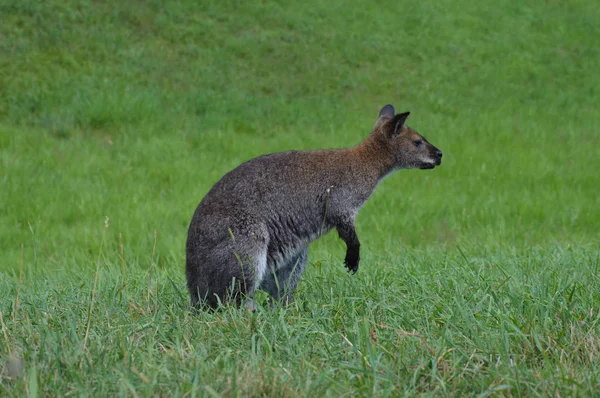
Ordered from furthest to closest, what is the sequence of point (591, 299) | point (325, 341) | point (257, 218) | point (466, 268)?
point (466, 268)
point (257, 218)
point (591, 299)
point (325, 341)

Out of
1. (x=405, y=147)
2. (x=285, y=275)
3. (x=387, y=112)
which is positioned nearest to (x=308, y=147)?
(x=387, y=112)

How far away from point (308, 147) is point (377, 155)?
722 cm

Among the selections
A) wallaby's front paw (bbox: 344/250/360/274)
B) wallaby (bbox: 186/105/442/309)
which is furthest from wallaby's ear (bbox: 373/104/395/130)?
wallaby's front paw (bbox: 344/250/360/274)

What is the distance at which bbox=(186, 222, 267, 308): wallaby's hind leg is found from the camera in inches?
184

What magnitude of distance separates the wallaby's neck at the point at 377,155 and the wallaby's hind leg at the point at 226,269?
128 centimetres

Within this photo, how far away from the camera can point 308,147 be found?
12898 mm

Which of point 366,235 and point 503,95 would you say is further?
point 503,95

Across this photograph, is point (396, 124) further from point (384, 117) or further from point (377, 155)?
point (384, 117)

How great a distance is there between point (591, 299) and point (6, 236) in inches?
266

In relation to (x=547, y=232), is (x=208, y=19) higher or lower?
higher

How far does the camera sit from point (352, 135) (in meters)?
13.8

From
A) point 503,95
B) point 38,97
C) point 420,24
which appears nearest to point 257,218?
point 38,97

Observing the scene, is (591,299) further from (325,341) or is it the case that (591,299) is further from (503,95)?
(503,95)

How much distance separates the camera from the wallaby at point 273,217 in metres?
4.70
